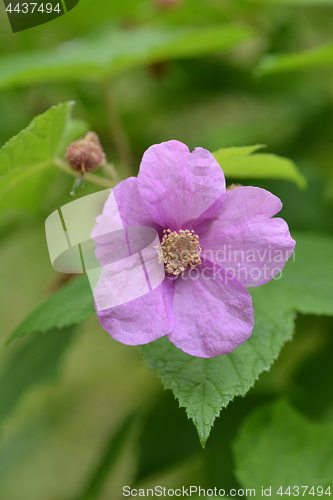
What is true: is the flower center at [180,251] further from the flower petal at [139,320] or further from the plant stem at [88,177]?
the plant stem at [88,177]

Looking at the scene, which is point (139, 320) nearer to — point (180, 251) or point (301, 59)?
point (180, 251)

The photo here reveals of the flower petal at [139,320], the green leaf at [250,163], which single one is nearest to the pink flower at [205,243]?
the flower petal at [139,320]

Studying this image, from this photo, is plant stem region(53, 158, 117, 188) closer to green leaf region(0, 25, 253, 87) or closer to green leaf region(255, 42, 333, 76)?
A: green leaf region(0, 25, 253, 87)

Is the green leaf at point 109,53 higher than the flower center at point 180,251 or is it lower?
higher

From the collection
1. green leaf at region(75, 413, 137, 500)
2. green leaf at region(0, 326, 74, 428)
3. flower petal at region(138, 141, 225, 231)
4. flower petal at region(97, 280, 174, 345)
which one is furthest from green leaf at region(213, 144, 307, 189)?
green leaf at region(75, 413, 137, 500)

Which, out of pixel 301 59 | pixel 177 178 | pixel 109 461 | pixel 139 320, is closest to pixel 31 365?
pixel 109 461

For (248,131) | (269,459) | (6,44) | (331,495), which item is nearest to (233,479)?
(269,459)
